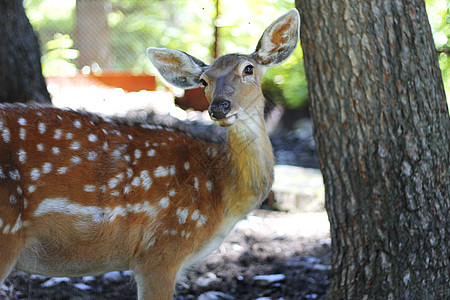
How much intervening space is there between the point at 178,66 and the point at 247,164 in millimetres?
878

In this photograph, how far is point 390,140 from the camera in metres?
3.42

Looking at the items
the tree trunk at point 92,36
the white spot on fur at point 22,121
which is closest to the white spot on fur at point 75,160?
the white spot on fur at point 22,121

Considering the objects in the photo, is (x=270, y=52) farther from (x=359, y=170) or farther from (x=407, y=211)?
(x=407, y=211)

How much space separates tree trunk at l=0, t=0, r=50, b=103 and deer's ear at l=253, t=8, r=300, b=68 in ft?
7.17

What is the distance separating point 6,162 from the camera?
308 centimetres

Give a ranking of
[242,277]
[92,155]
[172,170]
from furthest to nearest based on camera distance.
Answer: [242,277] → [172,170] → [92,155]

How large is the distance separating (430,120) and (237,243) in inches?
97.7

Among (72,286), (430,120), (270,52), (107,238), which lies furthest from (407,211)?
(72,286)

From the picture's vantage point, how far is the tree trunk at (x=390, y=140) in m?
3.41

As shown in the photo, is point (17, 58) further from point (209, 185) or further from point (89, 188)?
point (209, 185)

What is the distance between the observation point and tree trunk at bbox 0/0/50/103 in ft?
16.1

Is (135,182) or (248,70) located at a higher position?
(248,70)

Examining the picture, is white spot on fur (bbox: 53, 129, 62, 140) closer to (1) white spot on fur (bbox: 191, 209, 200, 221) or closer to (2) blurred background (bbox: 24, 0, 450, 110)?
(1) white spot on fur (bbox: 191, 209, 200, 221)

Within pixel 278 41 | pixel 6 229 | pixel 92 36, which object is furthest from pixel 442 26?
pixel 92 36
